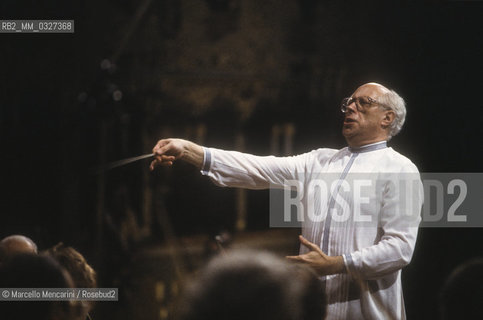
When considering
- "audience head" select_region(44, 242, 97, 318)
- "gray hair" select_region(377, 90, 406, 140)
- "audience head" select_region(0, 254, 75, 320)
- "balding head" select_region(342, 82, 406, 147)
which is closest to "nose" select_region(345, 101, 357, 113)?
"balding head" select_region(342, 82, 406, 147)

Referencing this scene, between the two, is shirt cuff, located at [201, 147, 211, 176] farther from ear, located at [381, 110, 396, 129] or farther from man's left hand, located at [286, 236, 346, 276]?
ear, located at [381, 110, 396, 129]

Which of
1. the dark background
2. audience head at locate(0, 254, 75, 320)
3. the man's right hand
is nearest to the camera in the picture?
audience head at locate(0, 254, 75, 320)

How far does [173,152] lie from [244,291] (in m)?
1.32

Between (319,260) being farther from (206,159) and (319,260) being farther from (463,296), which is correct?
(463,296)

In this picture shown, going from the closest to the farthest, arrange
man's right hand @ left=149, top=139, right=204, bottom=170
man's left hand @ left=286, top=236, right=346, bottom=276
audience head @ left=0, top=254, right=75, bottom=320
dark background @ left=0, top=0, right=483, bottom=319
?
audience head @ left=0, top=254, right=75, bottom=320
man's left hand @ left=286, top=236, right=346, bottom=276
man's right hand @ left=149, top=139, right=204, bottom=170
dark background @ left=0, top=0, right=483, bottom=319

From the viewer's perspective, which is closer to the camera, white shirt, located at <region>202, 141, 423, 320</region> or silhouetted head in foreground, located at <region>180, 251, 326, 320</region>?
silhouetted head in foreground, located at <region>180, 251, 326, 320</region>

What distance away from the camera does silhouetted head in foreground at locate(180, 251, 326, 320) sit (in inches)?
45.3

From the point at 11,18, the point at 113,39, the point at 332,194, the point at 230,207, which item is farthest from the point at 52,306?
the point at 230,207

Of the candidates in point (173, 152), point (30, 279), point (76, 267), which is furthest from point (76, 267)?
point (30, 279)

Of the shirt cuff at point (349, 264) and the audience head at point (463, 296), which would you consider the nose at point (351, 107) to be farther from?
the audience head at point (463, 296)

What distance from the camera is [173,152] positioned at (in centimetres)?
242

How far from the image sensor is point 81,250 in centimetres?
405

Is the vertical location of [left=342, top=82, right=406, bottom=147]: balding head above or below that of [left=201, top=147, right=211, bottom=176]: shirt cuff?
above

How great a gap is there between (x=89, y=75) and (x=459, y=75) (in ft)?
7.78
